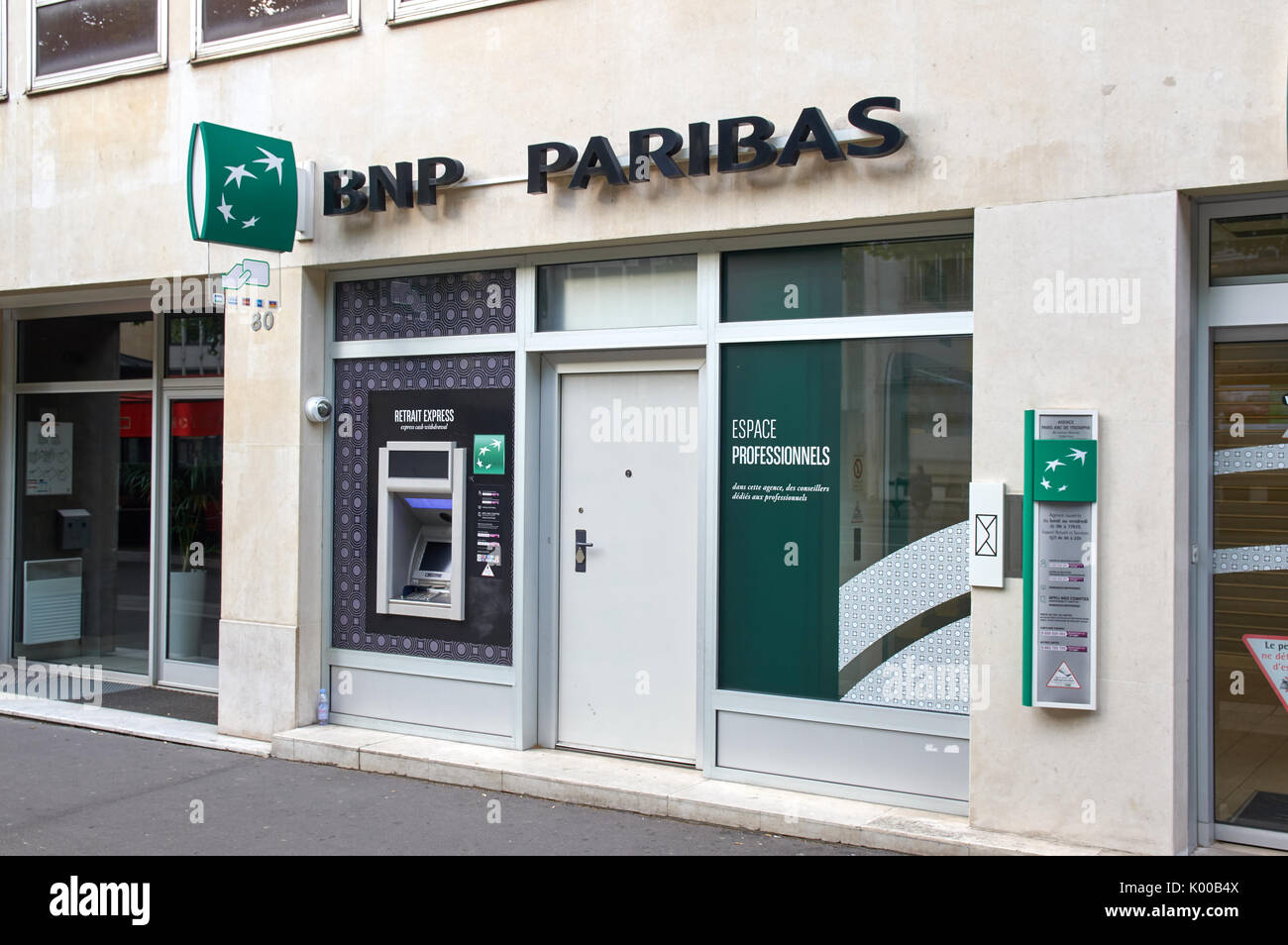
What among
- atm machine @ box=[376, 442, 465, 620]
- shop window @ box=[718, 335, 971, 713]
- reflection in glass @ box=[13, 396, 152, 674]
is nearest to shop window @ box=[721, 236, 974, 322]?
shop window @ box=[718, 335, 971, 713]

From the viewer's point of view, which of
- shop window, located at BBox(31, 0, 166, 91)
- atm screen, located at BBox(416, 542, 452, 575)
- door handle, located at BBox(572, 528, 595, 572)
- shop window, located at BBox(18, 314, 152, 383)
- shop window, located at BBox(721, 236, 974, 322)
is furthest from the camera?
shop window, located at BBox(18, 314, 152, 383)

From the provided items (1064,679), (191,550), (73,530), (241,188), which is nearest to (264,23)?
(241,188)

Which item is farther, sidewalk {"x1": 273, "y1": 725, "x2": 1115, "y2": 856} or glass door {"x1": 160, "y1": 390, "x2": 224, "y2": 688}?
→ glass door {"x1": 160, "y1": 390, "x2": 224, "y2": 688}

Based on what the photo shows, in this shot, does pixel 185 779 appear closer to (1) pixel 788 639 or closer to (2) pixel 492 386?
(2) pixel 492 386

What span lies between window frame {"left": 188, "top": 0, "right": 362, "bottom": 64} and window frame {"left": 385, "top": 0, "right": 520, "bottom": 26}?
28cm

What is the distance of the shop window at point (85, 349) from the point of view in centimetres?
990

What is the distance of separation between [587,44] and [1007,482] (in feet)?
10.6

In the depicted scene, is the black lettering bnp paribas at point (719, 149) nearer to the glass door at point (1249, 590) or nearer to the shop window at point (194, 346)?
the glass door at point (1249, 590)

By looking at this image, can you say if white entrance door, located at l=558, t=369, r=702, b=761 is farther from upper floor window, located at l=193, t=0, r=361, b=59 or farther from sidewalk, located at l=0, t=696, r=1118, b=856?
upper floor window, located at l=193, t=0, r=361, b=59

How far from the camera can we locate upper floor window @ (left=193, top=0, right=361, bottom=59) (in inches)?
303

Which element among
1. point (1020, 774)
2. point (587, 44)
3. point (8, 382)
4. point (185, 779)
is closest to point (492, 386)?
point (587, 44)

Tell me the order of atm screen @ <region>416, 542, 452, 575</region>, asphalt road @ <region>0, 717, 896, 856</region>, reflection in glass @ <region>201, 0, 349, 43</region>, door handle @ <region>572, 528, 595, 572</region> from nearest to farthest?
asphalt road @ <region>0, 717, 896, 856</region>
door handle @ <region>572, 528, 595, 572</region>
atm screen @ <region>416, 542, 452, 575</region>
reflection in glass @ <region>201, 0, 349, 43</region>

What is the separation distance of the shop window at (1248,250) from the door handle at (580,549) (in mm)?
3442

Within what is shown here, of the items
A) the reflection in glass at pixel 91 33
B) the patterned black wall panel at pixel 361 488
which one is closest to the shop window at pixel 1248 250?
the patterned black wall panel at pixel 361 488
